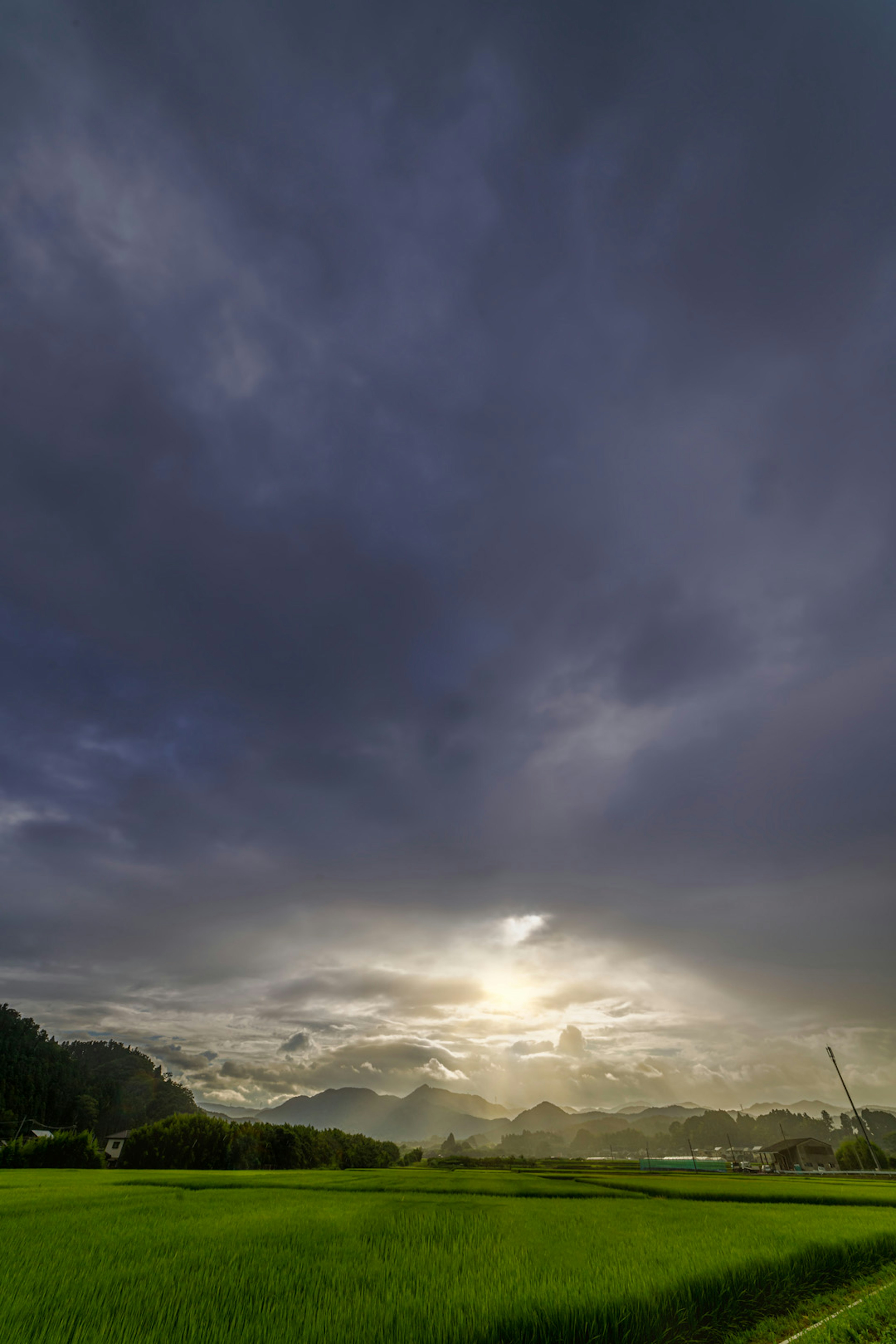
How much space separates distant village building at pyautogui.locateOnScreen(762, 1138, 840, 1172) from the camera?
78.1 m

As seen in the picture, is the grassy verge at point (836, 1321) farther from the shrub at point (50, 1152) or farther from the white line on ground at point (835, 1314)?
the shrub at point (50, 1152)

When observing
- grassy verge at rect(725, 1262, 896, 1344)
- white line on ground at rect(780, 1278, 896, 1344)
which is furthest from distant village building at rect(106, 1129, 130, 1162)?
white line on ground at rect(780, 1278, 896, 1344)

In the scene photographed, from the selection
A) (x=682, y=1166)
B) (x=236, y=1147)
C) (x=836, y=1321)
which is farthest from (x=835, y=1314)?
(x=682, y=1166)

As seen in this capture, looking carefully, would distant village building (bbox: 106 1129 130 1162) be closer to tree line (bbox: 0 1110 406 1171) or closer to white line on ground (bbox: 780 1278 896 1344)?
tree line (bbox: 0 1110 406 1171)

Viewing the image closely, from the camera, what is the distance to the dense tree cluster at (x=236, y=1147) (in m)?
57.6

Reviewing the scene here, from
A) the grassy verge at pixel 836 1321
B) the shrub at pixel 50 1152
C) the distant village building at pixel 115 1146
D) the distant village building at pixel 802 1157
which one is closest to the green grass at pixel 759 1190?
the grassy verge at pixel 836 1321

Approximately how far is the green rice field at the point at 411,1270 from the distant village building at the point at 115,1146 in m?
90.1

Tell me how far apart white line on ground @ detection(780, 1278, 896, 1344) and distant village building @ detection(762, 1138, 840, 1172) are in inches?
3687

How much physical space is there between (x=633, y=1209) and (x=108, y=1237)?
15.1 m

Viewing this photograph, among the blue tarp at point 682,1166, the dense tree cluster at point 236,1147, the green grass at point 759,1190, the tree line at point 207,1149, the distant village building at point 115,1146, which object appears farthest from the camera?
the distant village building at point 115,1146

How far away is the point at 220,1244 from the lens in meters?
9.80

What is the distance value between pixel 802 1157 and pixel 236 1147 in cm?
7759

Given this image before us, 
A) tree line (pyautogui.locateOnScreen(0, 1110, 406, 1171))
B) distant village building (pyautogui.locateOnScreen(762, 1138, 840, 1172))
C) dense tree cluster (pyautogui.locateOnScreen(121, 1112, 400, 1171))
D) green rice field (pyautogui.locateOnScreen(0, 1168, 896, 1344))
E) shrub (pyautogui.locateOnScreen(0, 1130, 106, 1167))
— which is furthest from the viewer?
distant village building (pyautogui.locateOnScreen(762, 1138, 840, 1172))

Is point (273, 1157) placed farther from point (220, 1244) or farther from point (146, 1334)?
point (146, 1334)
